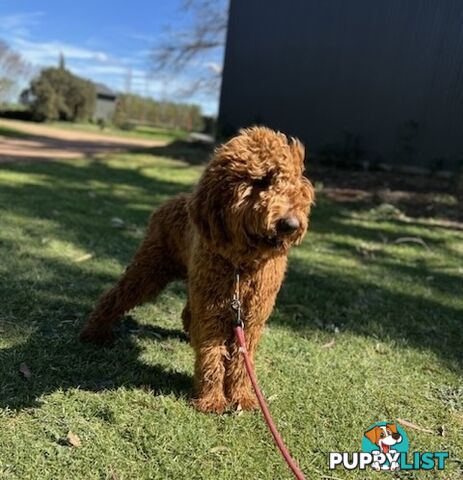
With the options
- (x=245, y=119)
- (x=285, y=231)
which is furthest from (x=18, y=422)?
(x=245, y=119)

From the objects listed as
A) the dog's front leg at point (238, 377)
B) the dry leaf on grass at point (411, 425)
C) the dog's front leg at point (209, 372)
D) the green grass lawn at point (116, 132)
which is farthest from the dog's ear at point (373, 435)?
the green grass lawn at point (116, 132)

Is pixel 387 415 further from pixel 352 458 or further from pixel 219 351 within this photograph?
pixel 219 351

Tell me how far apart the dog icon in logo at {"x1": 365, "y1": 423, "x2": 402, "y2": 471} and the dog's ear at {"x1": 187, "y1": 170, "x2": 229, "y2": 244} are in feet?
4.57

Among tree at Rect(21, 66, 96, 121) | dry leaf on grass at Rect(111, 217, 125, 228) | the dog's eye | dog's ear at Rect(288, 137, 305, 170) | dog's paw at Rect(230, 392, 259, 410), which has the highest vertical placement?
tree at Rect(21, 66, 96, 121)

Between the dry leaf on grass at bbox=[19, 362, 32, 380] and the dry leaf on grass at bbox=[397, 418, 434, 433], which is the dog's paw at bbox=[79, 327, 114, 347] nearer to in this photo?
the dry leaf on grass at bbox=[19, 362, 32, 380]

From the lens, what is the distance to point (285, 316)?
4527 mm

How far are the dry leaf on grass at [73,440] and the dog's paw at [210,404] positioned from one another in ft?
2.13

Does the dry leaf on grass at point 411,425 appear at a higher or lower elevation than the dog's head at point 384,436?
higher

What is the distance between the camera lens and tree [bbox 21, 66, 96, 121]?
32.1m

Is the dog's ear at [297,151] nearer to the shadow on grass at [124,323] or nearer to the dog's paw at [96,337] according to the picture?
the shadow on grass at [124,323]

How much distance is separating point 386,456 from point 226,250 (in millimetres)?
1381

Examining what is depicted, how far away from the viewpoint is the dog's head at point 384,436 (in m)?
2.91

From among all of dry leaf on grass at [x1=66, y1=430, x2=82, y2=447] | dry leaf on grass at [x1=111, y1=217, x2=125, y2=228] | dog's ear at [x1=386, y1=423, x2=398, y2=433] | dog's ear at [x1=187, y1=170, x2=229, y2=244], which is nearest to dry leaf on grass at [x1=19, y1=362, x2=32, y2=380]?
dry leaf on grass at [x1=66, y1=430, x2=82, y2=447]

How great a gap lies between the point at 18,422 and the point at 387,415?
2041mm
